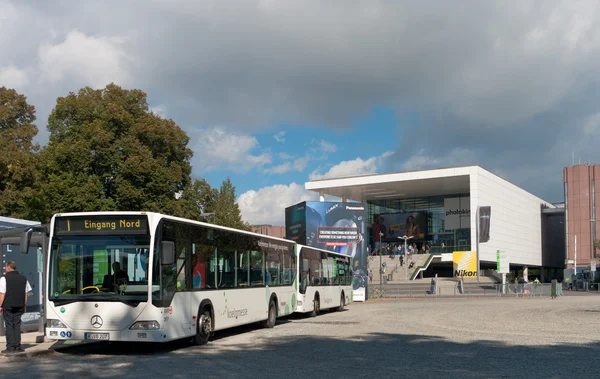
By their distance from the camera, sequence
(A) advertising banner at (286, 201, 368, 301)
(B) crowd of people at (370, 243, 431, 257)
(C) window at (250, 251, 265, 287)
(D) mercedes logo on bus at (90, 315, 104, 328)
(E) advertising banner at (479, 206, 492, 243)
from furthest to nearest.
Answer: (B) crowd of people at (370, 243, 431, 257), (E) advertising banner at (479, 206, 492, 243), (A) advertising banner at (286, 201, 368, 301), (C) window at (250, 251, 265, 287), (D) mercedes logo on bus at (90, 315, 104, 328)

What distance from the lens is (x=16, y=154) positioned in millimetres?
37531

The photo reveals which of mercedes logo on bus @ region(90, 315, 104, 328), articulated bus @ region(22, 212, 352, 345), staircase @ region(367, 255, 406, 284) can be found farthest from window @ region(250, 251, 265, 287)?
staircase @ region(367, 255, 406, 284)

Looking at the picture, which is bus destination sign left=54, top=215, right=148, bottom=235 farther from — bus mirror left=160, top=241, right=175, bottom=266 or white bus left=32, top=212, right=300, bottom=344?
bus mirror left=160, top=241, right=175, bottom=266

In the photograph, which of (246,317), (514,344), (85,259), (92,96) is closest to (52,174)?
(92,96)

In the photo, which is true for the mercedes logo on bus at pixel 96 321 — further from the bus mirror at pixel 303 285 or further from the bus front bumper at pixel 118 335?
the bus mirror at pixel 303 285

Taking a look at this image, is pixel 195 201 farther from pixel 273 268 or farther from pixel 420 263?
pixel 420 263

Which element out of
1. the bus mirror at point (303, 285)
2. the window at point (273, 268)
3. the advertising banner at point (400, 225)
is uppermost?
the advertising banner at point (400, 225)

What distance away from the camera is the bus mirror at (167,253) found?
13727mm

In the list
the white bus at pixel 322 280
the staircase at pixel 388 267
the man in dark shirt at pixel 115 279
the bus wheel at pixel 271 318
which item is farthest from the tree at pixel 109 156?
the staircase at pixel 388 267

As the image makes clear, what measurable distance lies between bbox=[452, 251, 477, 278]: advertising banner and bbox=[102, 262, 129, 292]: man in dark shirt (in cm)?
6984

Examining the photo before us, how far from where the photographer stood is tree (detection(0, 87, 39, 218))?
1486 inches

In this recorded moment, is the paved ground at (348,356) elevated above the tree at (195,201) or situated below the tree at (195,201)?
below

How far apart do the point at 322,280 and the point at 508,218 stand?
226ft

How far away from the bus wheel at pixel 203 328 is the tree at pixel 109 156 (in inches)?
884
